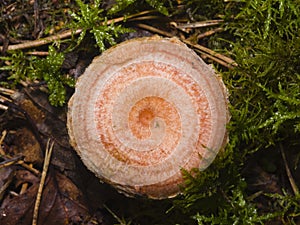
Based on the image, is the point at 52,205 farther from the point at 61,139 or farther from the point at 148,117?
the point at 148,117

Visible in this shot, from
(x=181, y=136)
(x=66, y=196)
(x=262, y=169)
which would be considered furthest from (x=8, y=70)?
(x=262, y=169)

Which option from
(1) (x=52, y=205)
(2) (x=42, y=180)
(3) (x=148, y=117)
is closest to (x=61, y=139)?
(2) (x=42, y=180)

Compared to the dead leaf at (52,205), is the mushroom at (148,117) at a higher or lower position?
higher

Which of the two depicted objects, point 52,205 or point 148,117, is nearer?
point 148,117

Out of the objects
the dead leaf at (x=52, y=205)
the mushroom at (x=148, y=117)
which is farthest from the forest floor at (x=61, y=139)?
the mushroom at (x=148, y=117)

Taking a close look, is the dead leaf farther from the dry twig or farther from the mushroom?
the mushroom

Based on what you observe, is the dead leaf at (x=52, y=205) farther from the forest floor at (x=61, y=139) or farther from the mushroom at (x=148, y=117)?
the mushroom at (x=148, y=117)

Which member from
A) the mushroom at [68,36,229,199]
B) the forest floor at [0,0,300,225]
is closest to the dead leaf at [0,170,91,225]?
the forest floor at [0,0,300,225]

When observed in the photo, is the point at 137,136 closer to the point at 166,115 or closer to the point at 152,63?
the point at 166,115
